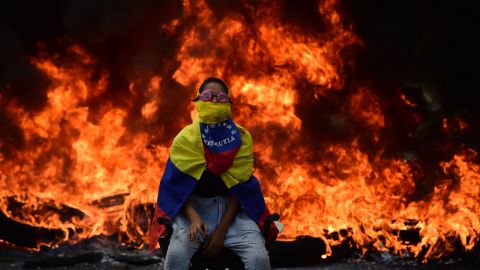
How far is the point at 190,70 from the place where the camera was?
31.5ft

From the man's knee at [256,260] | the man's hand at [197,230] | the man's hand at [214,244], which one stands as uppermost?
the man's hand at [197,230]

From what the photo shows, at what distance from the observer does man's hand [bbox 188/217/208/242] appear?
11.8ft

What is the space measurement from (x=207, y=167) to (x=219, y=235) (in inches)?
20.2

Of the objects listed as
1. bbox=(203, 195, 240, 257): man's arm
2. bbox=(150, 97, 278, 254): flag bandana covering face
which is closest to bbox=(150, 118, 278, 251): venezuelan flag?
bbox=(150, 97, 278, 254): flag bandana covering face

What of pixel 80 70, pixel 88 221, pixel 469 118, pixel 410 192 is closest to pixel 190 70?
pixel 80 70

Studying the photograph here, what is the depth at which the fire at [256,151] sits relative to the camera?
28.0 feet

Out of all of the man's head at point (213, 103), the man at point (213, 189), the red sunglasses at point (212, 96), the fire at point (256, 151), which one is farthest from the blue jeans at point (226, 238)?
the fire at point (256, 151)

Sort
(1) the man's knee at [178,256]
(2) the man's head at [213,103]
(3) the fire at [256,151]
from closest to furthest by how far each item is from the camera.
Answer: (1) the man's knee at [178,256] → (2) the man's head at [213,103] → (3) the fire at [256,151]

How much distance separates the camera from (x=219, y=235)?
3674 mm

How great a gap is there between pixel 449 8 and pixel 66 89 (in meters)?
7.40

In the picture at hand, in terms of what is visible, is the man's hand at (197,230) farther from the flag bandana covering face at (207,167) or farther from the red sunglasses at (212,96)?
the red sunglasses at (212,96)

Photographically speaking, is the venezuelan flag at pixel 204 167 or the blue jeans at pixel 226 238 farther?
the venezuelan flag at pixel 204 167

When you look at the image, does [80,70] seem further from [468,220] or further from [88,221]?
[468,220]

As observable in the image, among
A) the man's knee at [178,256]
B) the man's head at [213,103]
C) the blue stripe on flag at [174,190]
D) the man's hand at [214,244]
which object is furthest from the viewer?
the man's head at [213,103]
